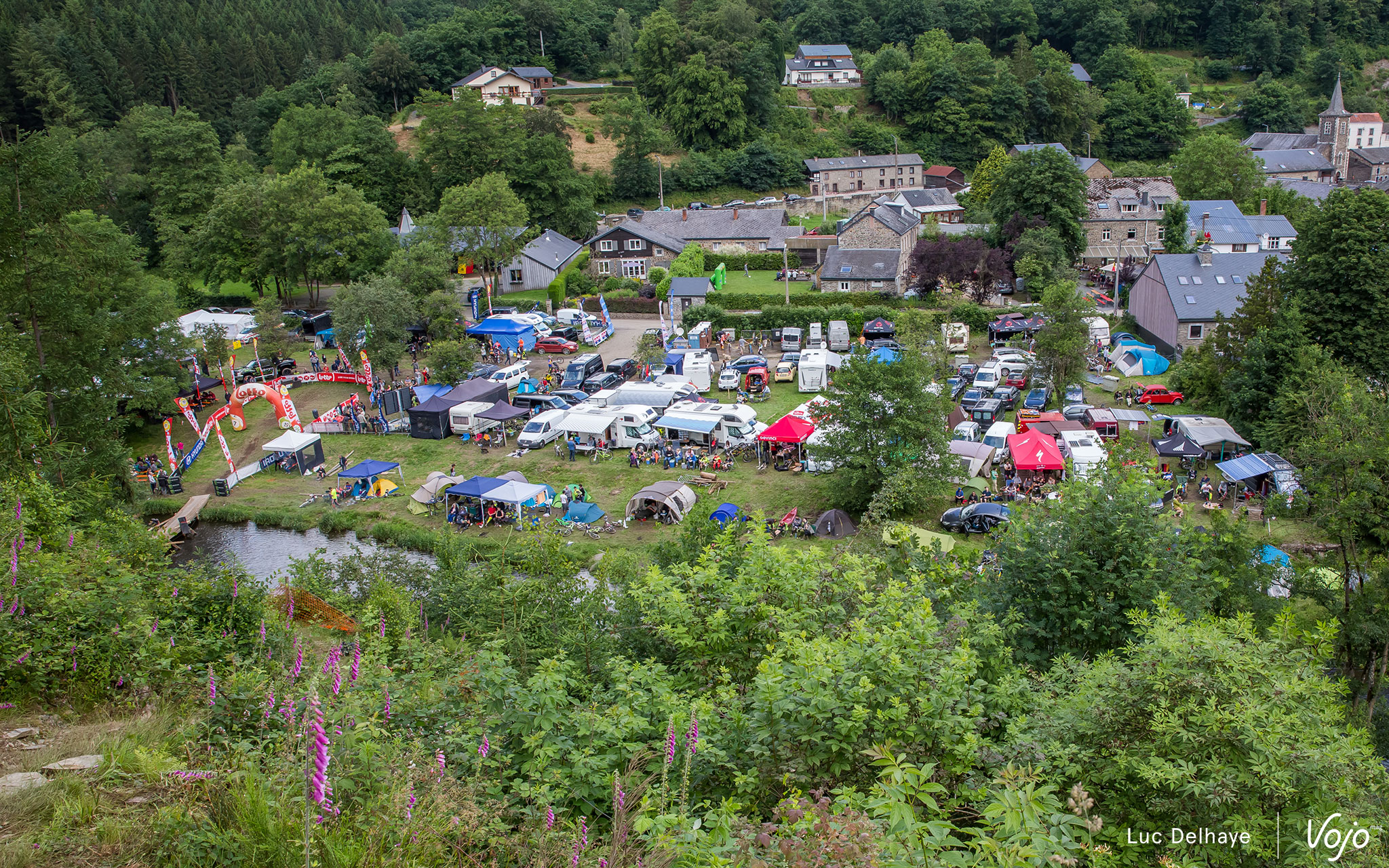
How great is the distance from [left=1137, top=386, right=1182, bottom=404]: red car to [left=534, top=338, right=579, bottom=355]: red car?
18582 mm

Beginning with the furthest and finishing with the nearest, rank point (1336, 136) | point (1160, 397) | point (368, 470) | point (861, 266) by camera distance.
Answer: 1. point (1336, 136)
2. point (861, 266)
3. point (1160, 397)
4. point (368, 470)

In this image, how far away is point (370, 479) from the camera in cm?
2216

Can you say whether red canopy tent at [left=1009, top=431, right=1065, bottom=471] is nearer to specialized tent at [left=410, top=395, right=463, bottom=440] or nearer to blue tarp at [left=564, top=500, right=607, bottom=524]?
blue tarp at [left=564, top=500, right=607, bottom=524]

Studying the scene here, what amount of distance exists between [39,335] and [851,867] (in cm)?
2109

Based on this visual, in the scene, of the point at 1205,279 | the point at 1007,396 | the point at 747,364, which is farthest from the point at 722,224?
the point at 1007,396

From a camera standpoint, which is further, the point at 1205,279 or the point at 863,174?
the point at 863,174

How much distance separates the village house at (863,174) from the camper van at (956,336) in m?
27.4

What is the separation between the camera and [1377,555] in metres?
13.6

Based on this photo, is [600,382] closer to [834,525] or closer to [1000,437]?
[834,525]

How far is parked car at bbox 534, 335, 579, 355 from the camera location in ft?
105

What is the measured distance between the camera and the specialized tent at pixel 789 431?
2209 cm

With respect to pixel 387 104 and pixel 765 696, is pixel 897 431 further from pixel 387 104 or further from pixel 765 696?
pixel 387 104

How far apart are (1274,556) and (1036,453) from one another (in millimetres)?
5365

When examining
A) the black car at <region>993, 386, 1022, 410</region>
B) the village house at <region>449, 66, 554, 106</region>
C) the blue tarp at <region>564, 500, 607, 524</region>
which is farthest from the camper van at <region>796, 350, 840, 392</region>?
the village house at <region>449, 66, 554, 106</region>
